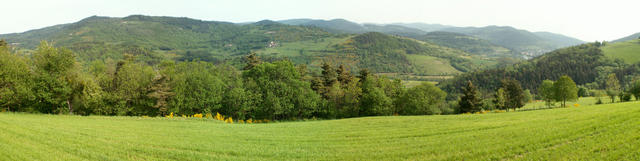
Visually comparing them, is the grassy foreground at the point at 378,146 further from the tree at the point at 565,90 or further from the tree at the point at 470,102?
the tree at the point at 565,90

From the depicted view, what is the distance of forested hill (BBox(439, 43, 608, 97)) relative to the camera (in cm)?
14312

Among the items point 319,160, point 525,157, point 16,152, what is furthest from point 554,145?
point 16,152

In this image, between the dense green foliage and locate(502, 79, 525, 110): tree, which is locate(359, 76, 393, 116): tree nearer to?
locate(502, 79, 525, 110): tree

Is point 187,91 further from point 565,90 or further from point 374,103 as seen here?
point 565,90

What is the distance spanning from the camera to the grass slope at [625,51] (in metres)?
147

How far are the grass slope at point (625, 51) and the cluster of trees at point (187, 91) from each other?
525 ft

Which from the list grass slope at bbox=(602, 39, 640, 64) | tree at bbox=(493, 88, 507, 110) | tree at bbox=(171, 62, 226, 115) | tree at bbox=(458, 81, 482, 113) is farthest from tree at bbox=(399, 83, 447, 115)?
grass slope at bbox=(602, 39, 640, 64)

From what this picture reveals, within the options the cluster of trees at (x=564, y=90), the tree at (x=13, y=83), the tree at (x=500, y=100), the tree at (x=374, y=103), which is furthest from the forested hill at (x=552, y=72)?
the tree at (x=13, y=83)

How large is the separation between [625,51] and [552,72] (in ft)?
159

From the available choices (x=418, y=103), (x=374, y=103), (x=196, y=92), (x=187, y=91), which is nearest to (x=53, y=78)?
(x=187, y=91)

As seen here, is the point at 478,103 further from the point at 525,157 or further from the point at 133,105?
the point at 133,105

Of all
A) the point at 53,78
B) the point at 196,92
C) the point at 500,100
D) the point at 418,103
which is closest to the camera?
the point at 53,78

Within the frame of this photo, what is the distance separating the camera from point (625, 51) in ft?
518

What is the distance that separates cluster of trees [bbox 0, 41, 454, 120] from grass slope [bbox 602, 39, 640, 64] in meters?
160
